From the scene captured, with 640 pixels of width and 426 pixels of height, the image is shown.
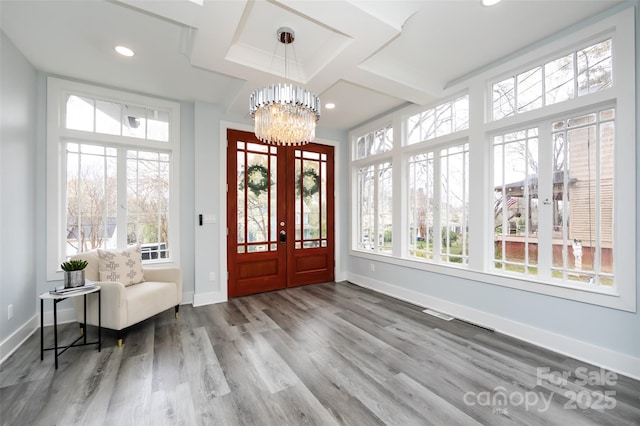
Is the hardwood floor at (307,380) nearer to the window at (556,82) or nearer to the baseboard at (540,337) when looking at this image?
the baseboard at (540,337)

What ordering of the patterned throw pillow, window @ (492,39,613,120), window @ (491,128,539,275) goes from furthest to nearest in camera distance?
the patterned throw pillow → window @ (491,128,539,275) → window @ (492,39,613,120)

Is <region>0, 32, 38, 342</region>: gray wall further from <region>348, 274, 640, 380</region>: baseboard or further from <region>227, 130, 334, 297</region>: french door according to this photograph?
<region>348, 274, 640, 380</region>: baseboard

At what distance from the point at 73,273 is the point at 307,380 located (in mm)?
2248

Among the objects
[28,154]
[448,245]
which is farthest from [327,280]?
[28,154]

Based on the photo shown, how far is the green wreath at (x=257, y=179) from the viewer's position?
4070 mm

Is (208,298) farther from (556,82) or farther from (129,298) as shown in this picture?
(556,82)

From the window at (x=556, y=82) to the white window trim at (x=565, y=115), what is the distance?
8 cm

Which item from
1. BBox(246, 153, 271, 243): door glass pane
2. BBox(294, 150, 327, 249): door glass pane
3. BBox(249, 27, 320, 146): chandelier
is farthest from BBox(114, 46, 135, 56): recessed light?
BBox(294, 150, 327, 249): door glass pane

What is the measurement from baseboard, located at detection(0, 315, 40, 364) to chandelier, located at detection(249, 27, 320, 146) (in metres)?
2.85

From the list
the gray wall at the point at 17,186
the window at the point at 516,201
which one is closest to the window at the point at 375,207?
the window at the point at 516,201

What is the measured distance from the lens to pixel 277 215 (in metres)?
4.30

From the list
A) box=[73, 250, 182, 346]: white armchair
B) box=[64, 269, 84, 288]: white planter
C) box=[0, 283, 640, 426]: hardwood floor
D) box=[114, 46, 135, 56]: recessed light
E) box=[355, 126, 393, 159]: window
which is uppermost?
box=[114, 46, 135, 56]: recessed light

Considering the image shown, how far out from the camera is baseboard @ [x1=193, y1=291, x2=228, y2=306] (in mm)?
3609

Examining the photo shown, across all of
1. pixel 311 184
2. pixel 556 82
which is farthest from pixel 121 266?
pixel 556 82
